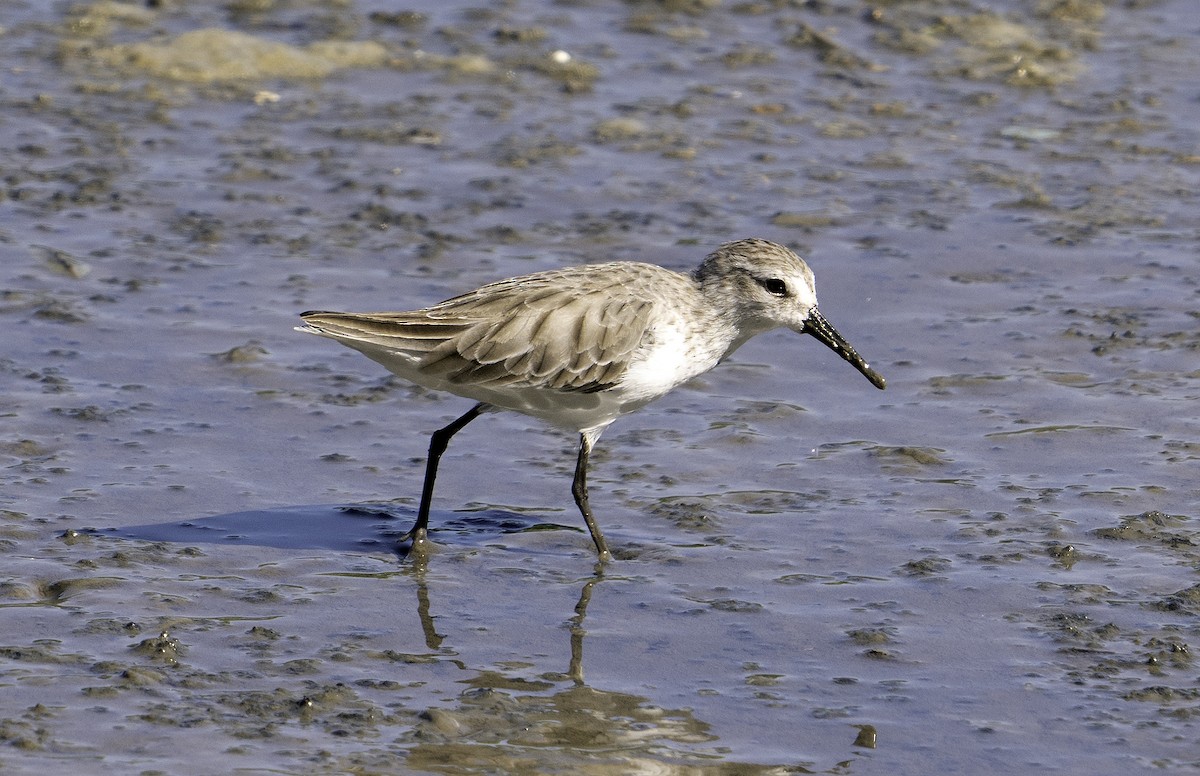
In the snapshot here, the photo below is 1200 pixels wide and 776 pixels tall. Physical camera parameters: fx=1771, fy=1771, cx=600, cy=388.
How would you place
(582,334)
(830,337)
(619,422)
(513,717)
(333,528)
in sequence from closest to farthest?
(513,717), (582,334), (333,528), (830,337), (619,422)

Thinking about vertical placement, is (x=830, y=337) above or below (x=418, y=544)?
above

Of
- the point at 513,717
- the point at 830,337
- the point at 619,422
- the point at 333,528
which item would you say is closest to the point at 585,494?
the point at 333,528

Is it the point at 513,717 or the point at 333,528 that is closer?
the point at 513,717

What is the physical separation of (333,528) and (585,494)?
122 cm

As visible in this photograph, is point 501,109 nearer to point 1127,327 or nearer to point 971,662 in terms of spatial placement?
point 1127,327

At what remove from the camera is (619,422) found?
9930 mm

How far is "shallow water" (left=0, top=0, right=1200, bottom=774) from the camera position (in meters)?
6.77

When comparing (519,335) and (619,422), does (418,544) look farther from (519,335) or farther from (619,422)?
(619,422)

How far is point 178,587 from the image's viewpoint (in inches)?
303

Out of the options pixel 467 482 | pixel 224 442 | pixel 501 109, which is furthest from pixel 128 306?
pixel 501 109

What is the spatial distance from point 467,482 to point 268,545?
126 centimetres

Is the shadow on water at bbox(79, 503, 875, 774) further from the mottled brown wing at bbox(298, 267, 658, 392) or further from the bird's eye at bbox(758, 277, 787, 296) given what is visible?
the bird's eye at bbox(758, 277, 787, 296)

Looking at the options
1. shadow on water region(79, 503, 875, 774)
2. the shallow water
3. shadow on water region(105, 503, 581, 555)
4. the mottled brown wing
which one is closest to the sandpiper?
the mottled brown wing

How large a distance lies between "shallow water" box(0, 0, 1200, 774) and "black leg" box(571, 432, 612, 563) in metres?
0.10
